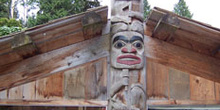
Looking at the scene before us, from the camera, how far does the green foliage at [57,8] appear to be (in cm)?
1502

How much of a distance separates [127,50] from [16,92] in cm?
179

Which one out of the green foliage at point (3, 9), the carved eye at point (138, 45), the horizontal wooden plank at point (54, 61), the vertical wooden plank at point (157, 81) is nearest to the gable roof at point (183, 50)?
the vertical wooden plank at point (157, 81)

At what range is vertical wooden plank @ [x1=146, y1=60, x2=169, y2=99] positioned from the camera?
3.91 m

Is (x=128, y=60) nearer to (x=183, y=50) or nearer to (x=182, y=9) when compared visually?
(x=183, y=50)

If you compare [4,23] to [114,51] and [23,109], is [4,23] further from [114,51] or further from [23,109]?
[114,51]

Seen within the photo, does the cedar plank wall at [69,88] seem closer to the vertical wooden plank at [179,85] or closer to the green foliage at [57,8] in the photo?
the vertical wooden plank at [179,85]

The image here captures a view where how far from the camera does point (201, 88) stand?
13.2ft

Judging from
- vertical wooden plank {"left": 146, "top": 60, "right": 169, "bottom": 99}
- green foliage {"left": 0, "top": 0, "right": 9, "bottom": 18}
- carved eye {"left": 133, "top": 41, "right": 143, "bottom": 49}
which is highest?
green foliage {"left": 0, "top": 0, "right": 9, "bottom": 18}

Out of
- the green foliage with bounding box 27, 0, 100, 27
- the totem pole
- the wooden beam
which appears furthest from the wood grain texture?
the green foliage with bounding box 27, 0, 100, 27

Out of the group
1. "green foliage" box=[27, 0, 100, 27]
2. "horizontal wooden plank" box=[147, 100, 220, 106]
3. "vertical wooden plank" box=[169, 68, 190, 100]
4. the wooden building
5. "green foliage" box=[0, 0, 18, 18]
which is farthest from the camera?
"green foliage" box=[0, 0, 18, 18]

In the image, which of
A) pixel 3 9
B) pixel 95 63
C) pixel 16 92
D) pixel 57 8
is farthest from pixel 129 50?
pixel 3 9

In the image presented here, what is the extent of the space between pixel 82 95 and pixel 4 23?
987 cm

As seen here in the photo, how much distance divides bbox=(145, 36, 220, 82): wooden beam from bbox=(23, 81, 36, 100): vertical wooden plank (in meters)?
1.87

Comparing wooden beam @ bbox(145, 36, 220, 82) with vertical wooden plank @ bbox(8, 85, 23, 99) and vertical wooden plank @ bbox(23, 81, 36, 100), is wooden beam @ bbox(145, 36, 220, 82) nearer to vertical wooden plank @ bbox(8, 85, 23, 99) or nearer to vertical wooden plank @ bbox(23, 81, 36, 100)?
vertical wooden plank @ bbox(23, 81, 36, 100)
